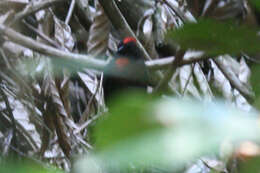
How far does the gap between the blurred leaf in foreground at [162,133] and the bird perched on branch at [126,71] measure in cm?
100

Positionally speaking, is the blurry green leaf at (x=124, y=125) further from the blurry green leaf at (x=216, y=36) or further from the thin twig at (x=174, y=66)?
the thin twig at (x=174, y=66)

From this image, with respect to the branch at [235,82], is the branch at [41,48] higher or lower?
higher

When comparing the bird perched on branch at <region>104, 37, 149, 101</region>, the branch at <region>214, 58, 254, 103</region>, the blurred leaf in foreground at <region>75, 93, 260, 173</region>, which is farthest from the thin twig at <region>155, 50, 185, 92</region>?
the branch at <region>214, 58, 254, 103</region>

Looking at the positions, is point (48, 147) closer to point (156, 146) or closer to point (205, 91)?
point (205, 91)

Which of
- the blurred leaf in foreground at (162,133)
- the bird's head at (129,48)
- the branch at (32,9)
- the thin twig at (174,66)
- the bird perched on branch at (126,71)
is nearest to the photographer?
the blurred leaf in foreground at (162,133)

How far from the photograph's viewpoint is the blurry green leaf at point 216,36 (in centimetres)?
49

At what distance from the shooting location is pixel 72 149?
6.39 feet

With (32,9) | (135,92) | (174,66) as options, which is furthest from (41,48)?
(135,92)

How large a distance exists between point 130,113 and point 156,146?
4 cm

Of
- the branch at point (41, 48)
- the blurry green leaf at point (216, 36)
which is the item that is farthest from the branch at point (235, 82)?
the blurry green leaf at point (216, 36)

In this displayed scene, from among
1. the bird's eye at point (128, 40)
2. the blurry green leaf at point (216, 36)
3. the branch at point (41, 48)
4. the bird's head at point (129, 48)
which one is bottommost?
the bird's head at point (129, 48)

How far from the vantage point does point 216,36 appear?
500 mm

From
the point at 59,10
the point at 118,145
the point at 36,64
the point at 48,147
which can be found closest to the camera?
the point at 118,145

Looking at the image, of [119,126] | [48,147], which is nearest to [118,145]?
[119,126]
